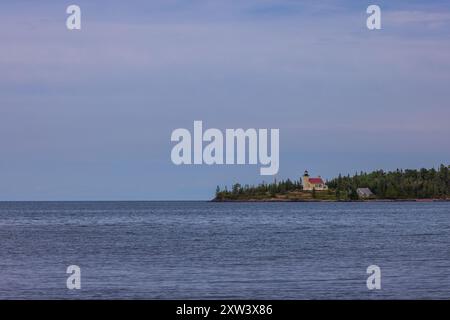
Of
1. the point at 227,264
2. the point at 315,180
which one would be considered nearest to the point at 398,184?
the point at 315,180

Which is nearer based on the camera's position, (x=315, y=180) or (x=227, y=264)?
(x=227, y=264)

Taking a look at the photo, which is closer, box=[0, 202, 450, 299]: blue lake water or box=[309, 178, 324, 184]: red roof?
box=[0, 202, 450, 299]: blue lake water

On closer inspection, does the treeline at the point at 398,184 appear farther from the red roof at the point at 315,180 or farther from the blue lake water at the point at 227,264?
the blue lake water at the point at 227,264

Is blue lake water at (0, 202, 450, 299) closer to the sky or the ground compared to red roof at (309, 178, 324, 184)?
closer to the ground

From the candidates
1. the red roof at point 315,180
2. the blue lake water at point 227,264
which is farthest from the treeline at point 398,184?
the blue lake water at point 227,264

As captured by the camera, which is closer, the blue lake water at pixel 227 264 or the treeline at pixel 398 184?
the blue lake water at pixel 227 264

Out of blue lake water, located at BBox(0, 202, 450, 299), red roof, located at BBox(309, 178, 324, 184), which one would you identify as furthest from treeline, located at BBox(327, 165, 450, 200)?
blue lake water, located at BBox(0, 202, 450, 299)

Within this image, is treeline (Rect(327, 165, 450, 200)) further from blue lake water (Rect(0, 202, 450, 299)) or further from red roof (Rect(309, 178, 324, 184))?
blue lake water (Rect(0, 202, 450, 299))

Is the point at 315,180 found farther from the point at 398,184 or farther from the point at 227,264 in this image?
the point at 227,264

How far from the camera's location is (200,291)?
130ft

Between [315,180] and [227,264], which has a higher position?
[315,180]

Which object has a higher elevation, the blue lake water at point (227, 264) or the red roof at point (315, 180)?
the red roof at point (315, 180)
